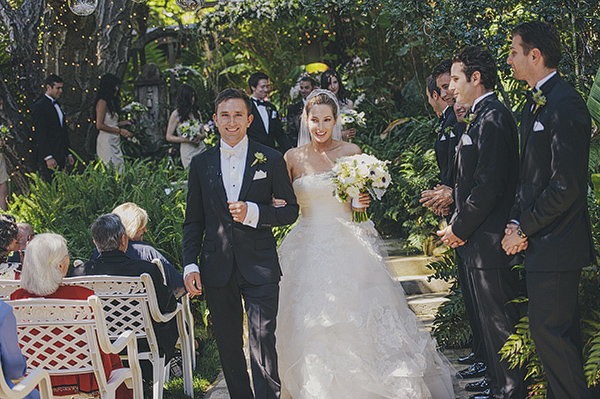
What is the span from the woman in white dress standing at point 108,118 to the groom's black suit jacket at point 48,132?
58 cm

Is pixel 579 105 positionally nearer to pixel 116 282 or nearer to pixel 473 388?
pixel 473 388

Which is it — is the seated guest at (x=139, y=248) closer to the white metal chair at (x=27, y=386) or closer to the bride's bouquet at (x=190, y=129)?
the white metal chair at (x=27, y=386)

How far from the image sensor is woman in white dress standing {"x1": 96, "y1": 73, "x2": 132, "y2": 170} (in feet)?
29.4

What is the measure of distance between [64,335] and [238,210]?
1220 millimetres

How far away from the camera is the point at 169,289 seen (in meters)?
4.64

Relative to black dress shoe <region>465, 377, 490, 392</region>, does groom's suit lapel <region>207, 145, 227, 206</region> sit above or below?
above

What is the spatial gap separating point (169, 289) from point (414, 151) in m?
4.83

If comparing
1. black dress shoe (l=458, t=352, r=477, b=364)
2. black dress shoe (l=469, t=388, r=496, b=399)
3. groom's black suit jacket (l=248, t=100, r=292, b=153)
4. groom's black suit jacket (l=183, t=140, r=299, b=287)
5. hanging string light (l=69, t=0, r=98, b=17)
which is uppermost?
hanging string light (l=69, t=0, r=98, b=17)

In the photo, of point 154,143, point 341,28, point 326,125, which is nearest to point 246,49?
point 341,28

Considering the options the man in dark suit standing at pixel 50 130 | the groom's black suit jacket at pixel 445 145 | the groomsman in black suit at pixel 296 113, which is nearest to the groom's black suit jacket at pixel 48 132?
the man in dark suit standing at pixel 50 130

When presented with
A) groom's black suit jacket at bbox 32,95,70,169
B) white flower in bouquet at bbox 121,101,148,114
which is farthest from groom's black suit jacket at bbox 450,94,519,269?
white flower in bouquet at bbox 121,101,148,114

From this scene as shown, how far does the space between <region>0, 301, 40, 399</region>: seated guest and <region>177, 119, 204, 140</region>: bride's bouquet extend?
249 inches

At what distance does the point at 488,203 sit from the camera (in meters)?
3.64

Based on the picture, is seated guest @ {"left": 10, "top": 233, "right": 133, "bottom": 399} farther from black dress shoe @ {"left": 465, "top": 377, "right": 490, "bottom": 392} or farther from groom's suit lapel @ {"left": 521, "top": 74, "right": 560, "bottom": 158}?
groom's suit lapel @ {"left": 521, "top": 74, "right": 560, "bottom": 158}
